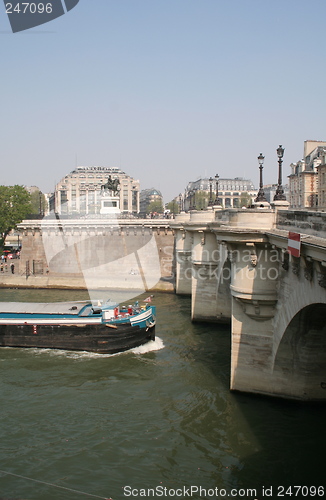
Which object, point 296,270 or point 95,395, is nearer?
point 296,270

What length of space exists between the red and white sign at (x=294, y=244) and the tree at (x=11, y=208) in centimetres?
6744

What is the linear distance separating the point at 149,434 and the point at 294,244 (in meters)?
8.39

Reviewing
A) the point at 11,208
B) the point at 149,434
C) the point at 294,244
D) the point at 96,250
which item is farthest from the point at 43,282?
the point at 294,244

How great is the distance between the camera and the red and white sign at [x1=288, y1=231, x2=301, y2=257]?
504 inches

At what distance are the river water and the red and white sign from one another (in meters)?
6.29

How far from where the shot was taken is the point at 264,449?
50.8 feet

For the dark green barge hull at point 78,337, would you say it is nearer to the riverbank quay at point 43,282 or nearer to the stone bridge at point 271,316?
the stone bridge at point 271,316

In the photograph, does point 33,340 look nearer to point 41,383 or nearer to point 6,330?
point 6,330

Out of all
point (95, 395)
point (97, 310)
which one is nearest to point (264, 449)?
point (95, 395)

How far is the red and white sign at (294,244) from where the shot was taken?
1281 centimetres

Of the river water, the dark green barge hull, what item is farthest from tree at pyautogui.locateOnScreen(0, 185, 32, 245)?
the river water

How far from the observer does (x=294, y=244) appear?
518 inches

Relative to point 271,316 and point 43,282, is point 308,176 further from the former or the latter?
point 271,316

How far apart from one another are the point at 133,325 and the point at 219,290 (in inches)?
306
